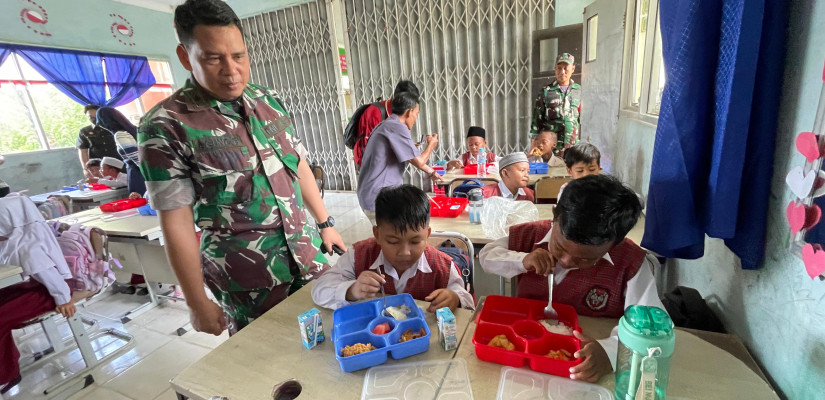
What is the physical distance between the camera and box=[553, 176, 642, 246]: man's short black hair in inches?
37.4

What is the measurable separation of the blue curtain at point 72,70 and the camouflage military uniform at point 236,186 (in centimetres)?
586

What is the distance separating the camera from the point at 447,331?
950mm

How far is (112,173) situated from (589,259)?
5.34 metres

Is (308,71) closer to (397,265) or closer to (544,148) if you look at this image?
(544,148)

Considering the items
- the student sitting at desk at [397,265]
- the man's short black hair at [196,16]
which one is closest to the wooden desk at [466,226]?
the student sitting at desk at [397,265]

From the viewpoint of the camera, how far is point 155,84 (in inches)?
249

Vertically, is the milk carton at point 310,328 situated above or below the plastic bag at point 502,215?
above

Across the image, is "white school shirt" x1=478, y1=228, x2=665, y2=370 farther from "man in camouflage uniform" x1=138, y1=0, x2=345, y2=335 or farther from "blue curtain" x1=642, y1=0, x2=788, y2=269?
"man in camouflage uniform" x1=138, y1=0, x2=345, y2=335

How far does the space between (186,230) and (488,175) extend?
2885mm

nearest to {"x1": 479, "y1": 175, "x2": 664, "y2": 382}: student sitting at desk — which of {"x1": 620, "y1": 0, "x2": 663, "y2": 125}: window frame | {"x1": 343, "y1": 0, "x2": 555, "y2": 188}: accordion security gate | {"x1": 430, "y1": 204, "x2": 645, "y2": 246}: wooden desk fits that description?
{"x1": 430, "y1": 204, "x2": 645, "y2": 246}: wooden desk

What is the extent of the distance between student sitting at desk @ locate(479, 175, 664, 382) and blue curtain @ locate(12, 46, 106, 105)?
6812mm

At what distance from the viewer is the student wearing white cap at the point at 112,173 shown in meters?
4.22

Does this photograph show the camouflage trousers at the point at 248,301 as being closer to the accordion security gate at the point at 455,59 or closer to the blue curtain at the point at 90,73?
the accordion security gate at the point at 455,59

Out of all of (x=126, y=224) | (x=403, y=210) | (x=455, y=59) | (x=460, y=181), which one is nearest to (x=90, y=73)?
(x=126, y=224)
